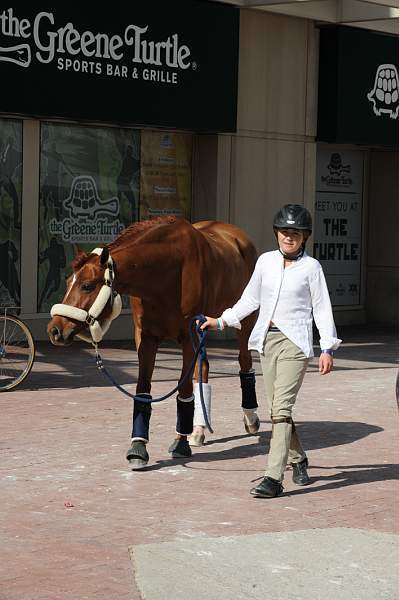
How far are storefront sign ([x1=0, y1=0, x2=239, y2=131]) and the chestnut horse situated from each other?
24.4 ft

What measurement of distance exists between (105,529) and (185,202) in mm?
12277

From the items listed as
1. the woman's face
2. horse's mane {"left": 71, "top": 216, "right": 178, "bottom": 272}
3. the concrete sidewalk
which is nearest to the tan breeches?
the concrete sidewalk

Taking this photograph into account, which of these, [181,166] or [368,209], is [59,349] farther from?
[368,209]

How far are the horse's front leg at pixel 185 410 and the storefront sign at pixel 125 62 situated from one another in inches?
305

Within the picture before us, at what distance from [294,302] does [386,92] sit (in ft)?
44.9

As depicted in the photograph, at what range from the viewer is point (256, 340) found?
8.52 m

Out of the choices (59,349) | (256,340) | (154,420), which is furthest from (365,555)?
(59,349)

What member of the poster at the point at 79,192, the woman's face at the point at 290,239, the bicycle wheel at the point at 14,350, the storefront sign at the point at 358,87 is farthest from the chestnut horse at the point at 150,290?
the storefront sign at the point at 358,87

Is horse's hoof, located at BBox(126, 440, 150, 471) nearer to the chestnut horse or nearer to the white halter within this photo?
the chestnut horse

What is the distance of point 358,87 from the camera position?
20750 mm

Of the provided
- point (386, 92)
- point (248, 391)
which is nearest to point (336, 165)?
point (386, 92)

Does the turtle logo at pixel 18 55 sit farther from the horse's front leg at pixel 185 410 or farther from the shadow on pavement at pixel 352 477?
the shadow on pavement at pixel 352 477

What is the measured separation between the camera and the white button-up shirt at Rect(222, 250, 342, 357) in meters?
8.43

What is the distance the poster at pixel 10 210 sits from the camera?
55.6 ft
